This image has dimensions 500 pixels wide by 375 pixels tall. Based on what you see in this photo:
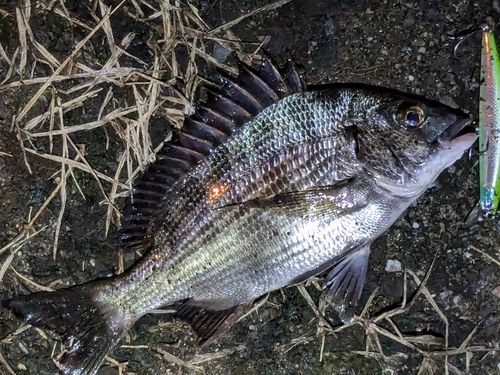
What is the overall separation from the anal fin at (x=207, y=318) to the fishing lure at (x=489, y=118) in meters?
1.54

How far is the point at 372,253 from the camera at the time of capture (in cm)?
319

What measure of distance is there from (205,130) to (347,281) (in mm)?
1198

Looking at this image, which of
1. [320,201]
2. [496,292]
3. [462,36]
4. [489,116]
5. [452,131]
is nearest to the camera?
[452,131]

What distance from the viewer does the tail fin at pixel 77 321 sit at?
2.89 m

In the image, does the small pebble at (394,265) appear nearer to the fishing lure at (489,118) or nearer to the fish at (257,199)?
the fish at (257,199)

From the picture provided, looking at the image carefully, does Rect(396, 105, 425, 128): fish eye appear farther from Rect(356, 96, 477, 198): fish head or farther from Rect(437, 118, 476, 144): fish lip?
Rect(437, 118, 476, 144): fish lip

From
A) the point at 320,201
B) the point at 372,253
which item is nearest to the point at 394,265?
the point at 372,253

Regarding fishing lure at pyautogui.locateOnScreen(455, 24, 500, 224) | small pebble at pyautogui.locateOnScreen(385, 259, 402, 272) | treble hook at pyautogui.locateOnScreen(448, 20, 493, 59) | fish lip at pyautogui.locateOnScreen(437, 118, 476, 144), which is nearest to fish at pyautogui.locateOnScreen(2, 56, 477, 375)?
fish lip at pyautogui.locateOnScreen(437, 118, 476, 144)

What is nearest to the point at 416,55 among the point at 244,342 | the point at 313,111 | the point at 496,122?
the point at 496,122

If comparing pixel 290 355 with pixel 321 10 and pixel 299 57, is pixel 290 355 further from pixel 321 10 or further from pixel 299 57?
pixel 321 10

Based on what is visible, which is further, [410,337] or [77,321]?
[410,337]

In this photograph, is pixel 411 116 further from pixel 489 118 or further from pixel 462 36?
pixel 462 36

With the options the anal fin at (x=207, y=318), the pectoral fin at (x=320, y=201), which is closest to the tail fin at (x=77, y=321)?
the anal fin at (x=207, y=318)

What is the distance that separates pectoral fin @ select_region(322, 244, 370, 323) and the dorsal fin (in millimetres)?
992
